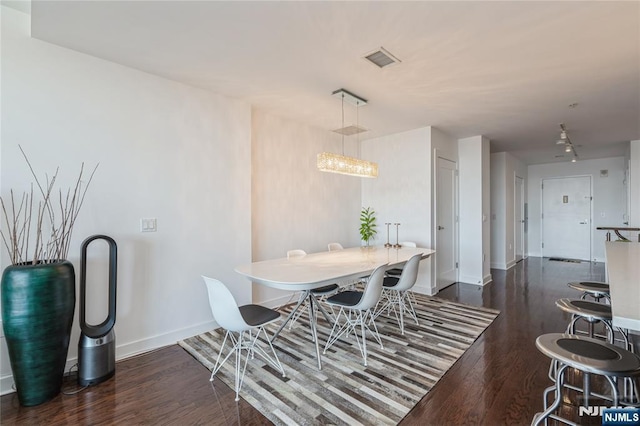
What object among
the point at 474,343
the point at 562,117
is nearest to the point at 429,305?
the point at 474,343

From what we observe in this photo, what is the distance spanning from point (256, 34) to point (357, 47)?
0.78m

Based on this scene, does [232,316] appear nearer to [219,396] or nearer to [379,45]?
[219,396]

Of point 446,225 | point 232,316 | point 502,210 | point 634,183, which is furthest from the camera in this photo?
point 502,210

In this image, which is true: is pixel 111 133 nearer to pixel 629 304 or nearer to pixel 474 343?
pixel 629 304

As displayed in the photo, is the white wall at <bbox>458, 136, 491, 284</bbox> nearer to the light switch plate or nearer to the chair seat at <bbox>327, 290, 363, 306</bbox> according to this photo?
the chair seat at <bbox>327, 290, 363, 306</bbox>

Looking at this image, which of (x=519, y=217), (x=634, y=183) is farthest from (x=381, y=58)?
(x=519, y=217)

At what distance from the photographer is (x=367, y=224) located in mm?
5176

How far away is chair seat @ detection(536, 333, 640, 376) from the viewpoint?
1.27 metres

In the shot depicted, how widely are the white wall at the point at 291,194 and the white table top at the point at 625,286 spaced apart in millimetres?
3275

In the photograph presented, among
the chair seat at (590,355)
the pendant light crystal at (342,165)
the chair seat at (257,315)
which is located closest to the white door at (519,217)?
the pendant light crystal at (342,165)

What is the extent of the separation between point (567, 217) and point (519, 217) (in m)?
1.31

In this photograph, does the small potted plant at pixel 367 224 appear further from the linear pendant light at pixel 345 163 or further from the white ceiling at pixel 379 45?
the white ceiling at pixel 379 45

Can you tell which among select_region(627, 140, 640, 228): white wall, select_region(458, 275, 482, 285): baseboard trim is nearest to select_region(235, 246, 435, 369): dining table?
select_region(458, 275, 482, 285): baseboard trim

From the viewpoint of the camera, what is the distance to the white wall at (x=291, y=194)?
3865mm
